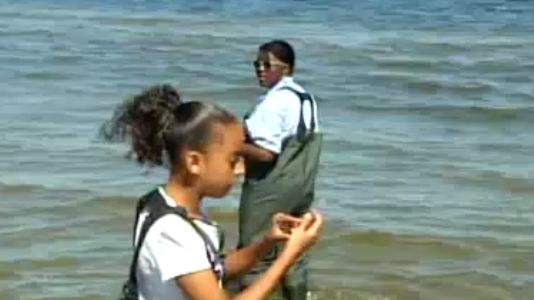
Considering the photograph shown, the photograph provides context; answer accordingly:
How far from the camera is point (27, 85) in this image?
56.4ft

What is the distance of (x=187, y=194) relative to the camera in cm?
374

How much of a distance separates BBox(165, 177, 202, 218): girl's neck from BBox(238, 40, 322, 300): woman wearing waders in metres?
2.64

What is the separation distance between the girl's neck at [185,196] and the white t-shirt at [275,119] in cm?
274

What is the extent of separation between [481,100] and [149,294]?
509 inches

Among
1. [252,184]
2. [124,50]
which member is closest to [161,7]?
[124,50]

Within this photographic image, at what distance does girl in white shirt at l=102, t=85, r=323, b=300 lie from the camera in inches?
143


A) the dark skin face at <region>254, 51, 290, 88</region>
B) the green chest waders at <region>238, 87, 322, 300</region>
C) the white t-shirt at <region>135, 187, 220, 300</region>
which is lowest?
the green chest waders at <region>238, 87, 322, 300</region>

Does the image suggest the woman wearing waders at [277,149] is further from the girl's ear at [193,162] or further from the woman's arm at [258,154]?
the girl's ear at [193,162]

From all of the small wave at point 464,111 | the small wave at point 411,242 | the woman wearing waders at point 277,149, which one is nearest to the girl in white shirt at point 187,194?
the woman wearing waders at point 277,149

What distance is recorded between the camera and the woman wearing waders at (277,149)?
6527mm

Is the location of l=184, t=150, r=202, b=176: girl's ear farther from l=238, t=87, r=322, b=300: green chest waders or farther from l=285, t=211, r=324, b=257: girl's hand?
l=238, t=87, r=322, b=300: green chest waders

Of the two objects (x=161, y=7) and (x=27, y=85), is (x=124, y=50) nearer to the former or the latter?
(x=27, y=85)

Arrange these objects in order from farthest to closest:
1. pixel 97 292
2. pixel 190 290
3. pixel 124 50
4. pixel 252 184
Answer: pixel 124 50 < pixel 97 292 < pixel 252 184 < pixel 190 290

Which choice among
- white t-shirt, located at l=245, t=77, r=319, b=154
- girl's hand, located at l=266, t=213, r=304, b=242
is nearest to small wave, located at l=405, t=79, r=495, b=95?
white t-shirt, located at l=245, t=77, r=319, b=154
